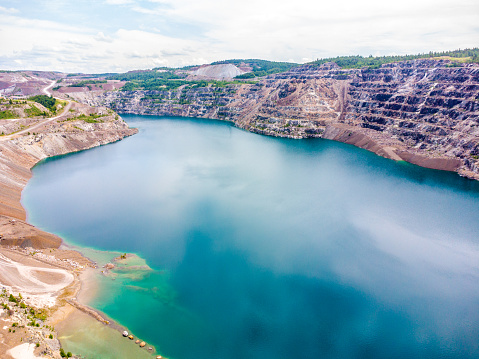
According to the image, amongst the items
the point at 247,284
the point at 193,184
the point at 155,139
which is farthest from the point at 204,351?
the point at 155,139

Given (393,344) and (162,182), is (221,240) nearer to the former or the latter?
(393,344)

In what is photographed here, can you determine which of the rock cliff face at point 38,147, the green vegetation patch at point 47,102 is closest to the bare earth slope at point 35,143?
the rock cliff face at point 38,147

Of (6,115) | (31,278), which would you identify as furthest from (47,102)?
(31,278)

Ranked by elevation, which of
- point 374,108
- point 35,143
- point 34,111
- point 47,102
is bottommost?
point 35,143

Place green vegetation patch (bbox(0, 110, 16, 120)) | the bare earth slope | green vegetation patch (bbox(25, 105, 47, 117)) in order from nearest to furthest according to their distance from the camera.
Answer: the bare earth slope
green vegetation patch (bbox(0, 110, 16, 120))
green vegetation patch (bbox(25, 105, 47, 117))

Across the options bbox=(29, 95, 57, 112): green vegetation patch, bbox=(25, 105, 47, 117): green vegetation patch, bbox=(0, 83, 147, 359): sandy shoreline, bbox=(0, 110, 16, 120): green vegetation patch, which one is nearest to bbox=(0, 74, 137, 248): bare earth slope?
bbox=(0, 83, 147, 359): sandy shoreline

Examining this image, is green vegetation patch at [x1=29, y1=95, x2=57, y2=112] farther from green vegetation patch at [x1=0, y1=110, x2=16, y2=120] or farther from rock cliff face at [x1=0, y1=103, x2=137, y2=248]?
green vegetation patch at [x1=0, y1=110, x2=16, y2=120]

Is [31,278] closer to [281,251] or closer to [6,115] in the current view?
[281,251]

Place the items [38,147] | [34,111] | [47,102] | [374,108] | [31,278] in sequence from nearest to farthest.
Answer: [31,278] < [38,147] < [34,111] < [374,108] < [47,102]
